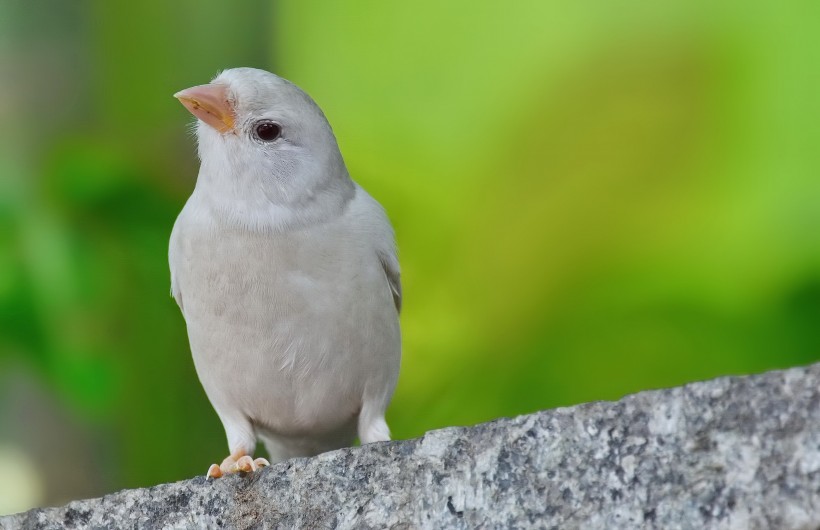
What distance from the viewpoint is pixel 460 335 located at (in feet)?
9.20

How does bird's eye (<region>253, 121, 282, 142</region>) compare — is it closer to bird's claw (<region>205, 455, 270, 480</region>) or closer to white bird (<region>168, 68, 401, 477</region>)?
white bird (<region>168, 68, 401, 477</region>)

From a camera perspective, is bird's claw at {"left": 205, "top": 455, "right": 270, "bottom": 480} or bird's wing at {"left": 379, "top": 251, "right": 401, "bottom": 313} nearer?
bird's claw at {"left": 205, "top": 455, "right": 270, "bottom": 480}

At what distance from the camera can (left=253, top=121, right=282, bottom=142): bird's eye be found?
1666 mm

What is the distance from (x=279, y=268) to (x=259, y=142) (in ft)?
0.76

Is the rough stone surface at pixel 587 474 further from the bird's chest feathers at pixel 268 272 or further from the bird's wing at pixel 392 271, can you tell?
the bird's wing at pixel 392 271

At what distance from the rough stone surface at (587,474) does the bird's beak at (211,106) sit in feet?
2.16

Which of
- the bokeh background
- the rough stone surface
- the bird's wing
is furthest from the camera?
the bokeh background

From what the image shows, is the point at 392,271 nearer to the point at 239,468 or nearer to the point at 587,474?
the point at 239,468

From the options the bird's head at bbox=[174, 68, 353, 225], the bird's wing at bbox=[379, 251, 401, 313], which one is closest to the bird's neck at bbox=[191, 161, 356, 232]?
the bird's head at bbox=[174, 68, 353, 225]

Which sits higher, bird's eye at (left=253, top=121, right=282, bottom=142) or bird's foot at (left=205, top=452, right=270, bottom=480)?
bird's eye at (left=253, top=121, right=282, bottom=142)

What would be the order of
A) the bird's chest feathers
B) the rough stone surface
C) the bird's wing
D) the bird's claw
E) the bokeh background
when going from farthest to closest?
the bokeh background → the bird's wing → the bird's chest feathers → the bird's claw → the rough stone surface

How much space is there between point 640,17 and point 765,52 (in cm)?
35

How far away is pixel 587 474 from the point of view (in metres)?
1.01

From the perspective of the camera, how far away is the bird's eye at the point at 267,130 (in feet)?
5.47
